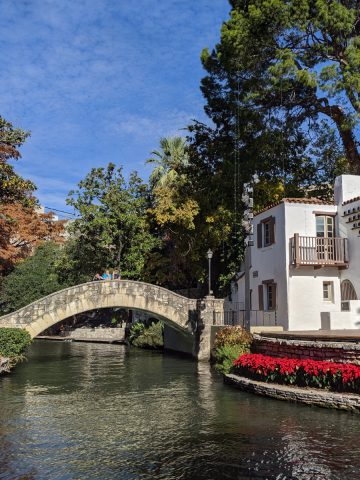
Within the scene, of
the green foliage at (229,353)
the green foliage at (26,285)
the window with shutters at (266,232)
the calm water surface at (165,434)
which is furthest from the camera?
the green foliage at (26,285)

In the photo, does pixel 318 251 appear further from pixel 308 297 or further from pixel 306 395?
pixel 306 395

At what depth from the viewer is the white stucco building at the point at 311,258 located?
24.5 metres

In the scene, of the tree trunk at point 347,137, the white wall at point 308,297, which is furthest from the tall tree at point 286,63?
the white wall at point 308,297

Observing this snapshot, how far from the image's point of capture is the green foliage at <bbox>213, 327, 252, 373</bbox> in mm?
20859

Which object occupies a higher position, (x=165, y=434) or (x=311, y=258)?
(x=311, y=258)

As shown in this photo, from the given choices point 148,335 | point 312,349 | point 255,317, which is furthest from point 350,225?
point 148,335

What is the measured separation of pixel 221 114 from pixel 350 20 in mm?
10495

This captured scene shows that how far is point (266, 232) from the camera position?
27.1 metres

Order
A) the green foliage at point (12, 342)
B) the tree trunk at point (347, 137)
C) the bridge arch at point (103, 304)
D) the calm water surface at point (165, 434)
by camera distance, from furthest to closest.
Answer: the tree trunk at point (347, 137)
the bridge arch at point (103, 304)
the green foliage at point (12, 342)
the calm water surface at point (165, 434)

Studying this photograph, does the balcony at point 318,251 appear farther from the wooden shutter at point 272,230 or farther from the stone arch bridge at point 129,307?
the stone arch bridge at point 129,307

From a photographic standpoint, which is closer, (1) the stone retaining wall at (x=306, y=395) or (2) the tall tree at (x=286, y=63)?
(1) the stone retaining wall at (x=306, y=395)

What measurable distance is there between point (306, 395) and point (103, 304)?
14.7 meters

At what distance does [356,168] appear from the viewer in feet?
98.3

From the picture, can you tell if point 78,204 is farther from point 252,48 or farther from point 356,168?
point 356,168
